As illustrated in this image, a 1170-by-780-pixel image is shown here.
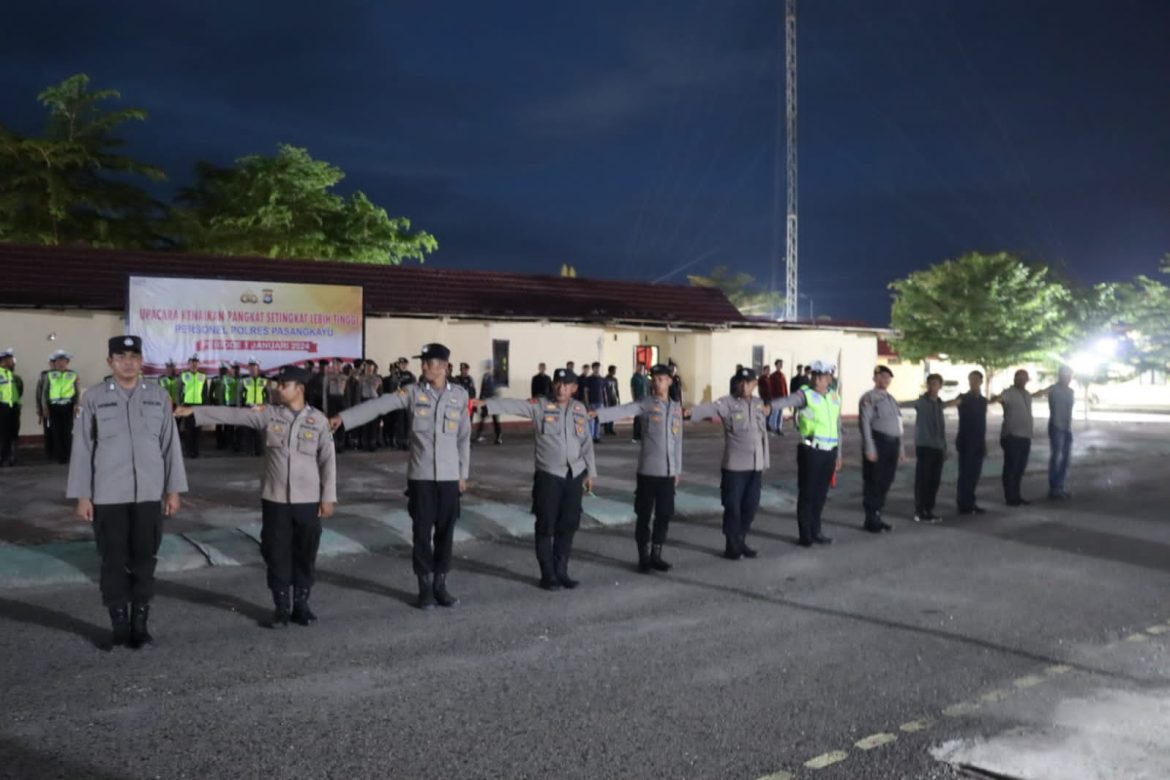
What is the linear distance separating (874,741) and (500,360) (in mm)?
22040

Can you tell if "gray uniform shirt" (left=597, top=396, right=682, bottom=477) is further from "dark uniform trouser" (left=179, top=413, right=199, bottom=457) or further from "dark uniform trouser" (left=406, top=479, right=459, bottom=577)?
"dark uniform trouser" (left=179, top=413, right=199, bottom=457)

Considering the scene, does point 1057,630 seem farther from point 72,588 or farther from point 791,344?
point 791,344

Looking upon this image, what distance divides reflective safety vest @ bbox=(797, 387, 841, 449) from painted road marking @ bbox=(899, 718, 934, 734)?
208 inches

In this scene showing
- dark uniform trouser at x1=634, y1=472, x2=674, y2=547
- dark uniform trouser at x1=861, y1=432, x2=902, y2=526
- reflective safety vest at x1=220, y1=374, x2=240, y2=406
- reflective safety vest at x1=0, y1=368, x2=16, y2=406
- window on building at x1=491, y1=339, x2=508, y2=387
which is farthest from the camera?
window on building at x1=491, y1=339, x2=508, y2=387

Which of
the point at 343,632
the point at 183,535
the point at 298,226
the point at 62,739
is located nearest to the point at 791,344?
the point at 298,226

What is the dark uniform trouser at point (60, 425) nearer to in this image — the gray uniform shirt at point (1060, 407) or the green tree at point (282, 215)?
the gray uniform shirt at point (1060, 407)

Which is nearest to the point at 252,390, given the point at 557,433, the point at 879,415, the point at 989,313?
the point at 879,415

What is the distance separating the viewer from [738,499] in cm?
950

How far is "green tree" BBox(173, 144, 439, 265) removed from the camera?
1444 inches

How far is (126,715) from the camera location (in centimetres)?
498

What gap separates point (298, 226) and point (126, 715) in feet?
116

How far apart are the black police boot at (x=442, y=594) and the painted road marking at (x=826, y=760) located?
3.58m

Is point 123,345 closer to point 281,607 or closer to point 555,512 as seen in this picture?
point 281,607

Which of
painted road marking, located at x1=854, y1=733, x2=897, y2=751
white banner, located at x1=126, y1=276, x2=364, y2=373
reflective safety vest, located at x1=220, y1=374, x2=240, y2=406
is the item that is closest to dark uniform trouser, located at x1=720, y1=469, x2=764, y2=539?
painted road marking, located at x1=854, y1=733, x2=897, y2=751
